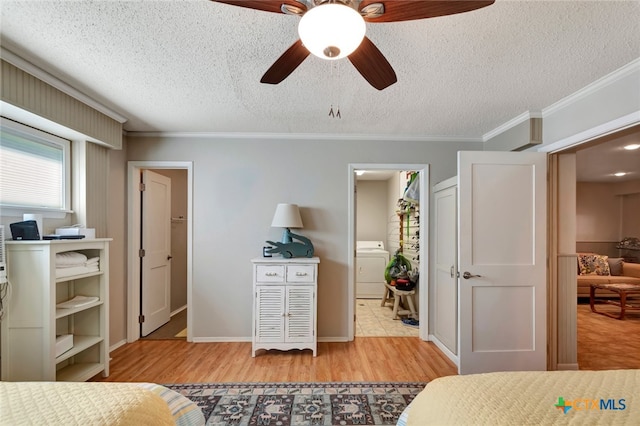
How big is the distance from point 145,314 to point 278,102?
285 cm

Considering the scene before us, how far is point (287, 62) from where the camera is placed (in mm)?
1424

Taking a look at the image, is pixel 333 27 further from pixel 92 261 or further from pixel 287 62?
pixel 92 261

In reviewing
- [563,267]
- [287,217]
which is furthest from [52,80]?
[563,267]

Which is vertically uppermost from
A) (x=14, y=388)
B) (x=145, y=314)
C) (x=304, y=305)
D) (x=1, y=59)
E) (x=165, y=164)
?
(x=1, y=59)


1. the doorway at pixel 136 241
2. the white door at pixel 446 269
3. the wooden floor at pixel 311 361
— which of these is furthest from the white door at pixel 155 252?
the white door at pixel 446 269

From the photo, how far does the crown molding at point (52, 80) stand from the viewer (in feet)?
5.66

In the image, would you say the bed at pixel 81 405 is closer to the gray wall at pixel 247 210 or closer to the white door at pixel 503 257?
the gray wall at pixel 247 210

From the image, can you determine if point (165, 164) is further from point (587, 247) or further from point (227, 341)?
point (587, 247)

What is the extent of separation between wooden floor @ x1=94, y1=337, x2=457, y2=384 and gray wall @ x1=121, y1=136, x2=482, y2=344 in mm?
283

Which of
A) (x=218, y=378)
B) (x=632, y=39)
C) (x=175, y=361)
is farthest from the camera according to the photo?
(x=175, y=361)

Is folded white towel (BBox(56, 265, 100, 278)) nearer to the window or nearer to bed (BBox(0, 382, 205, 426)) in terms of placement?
the window

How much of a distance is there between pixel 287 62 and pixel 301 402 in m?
2.23

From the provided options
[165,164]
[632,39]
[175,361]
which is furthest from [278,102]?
[175,361]

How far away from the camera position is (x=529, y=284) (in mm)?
2482
